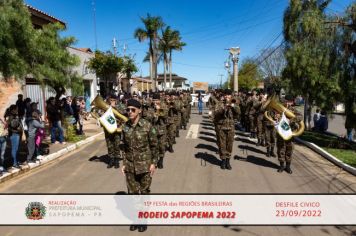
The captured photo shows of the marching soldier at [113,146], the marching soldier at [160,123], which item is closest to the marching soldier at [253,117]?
the marching soldier at [160,123]

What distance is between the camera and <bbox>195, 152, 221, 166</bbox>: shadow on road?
983 centimetres

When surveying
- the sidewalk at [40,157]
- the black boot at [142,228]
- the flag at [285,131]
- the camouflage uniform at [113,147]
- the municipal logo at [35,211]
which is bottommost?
the black boot at [142,228]

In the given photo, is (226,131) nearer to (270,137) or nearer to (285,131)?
(285,131)

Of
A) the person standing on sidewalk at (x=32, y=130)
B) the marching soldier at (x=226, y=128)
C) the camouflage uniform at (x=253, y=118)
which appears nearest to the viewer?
the marching soldier at (x=226, y=128)

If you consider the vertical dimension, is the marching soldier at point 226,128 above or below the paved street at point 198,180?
above

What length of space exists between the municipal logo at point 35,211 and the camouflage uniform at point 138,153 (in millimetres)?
1670

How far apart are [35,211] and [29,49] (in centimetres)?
489

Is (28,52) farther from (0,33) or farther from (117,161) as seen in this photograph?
(117,161)

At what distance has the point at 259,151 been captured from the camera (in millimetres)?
11547

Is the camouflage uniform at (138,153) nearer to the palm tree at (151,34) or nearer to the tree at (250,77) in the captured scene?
the palm tree at (151,34)

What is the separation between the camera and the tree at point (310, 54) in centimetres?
1338

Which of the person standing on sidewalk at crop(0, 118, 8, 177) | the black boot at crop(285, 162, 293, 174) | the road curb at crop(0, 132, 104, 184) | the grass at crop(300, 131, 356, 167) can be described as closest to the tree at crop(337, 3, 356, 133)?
the grass at crop(300, 131, 356, 167)

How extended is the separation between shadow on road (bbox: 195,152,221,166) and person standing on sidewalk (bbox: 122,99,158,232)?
15.0 feet

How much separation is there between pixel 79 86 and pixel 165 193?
23.6 ft
